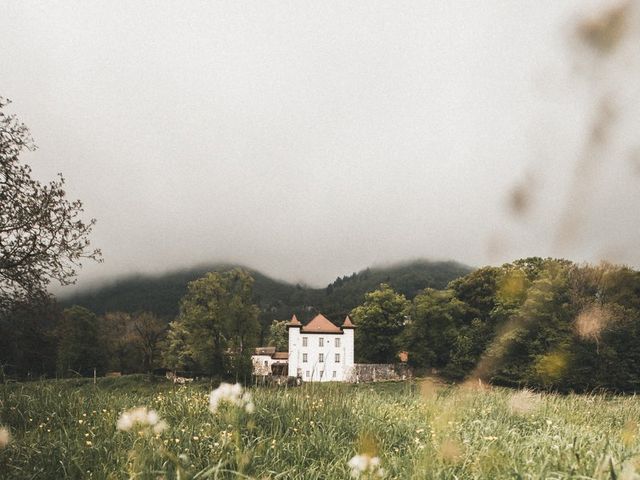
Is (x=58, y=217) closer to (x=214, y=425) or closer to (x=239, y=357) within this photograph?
(x=214, y=425)

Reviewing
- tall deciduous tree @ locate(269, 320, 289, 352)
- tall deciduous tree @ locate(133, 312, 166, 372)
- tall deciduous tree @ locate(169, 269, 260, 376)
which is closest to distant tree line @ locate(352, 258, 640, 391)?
tall deciduous tree @ locate(169, 269, 260, 376)

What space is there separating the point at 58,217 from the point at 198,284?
28.1 m

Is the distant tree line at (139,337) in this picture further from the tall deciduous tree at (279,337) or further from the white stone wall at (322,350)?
the tall deciduous tree at (279,337)

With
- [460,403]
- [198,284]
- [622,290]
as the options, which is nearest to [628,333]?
[622,290]

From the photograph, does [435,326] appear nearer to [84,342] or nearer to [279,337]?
[279,337]

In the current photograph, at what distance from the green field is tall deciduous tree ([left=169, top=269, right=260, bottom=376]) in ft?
97.8

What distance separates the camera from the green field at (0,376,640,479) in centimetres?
323

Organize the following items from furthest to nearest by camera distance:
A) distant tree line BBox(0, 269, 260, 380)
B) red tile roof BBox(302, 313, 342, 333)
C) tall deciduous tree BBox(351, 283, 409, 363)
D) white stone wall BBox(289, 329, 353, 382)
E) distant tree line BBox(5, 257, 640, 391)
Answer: red tile roof BBox(302, 313, 342, 333) < white stone wall BBox(289, 329, 353, 382) < tall deciduous tree BBox(351, 283, 409, 363) < distant tree line BBox(5, 257, 640, 391) < distant tree line BBox(0, 269, 260, 380)

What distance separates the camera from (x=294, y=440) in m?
4.49

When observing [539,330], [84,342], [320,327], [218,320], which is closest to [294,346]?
[320,327]

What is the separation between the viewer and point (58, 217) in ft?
34.1

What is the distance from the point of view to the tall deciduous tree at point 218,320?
1421 inches

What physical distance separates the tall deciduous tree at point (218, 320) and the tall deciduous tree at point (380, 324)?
21.1 meters

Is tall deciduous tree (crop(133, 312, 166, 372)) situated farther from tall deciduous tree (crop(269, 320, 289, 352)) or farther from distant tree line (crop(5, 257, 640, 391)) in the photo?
tall deciduous tree (crop(269, 320, 289, 352))
